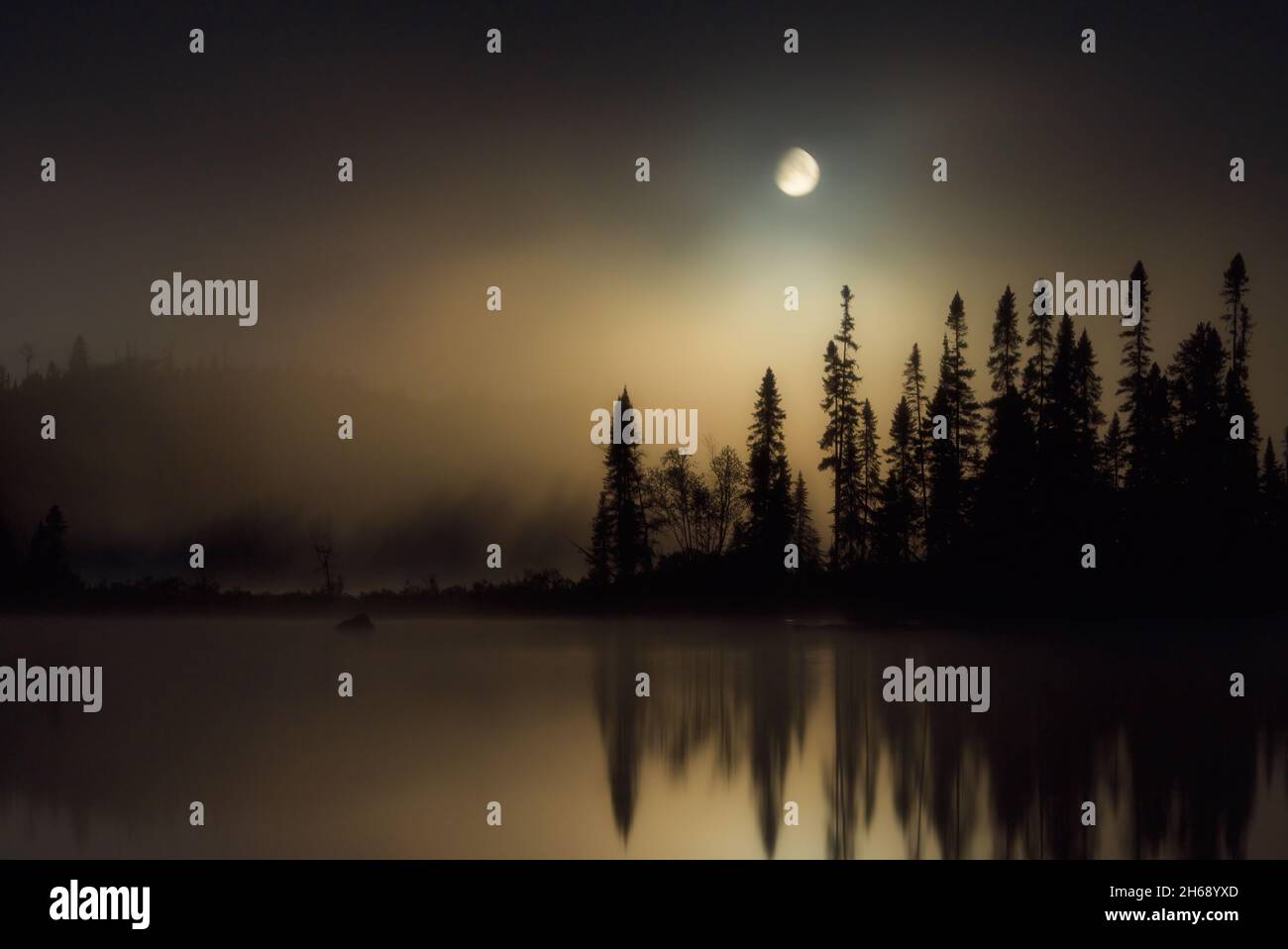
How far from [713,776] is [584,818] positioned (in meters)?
2.50

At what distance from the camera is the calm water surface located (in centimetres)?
1214

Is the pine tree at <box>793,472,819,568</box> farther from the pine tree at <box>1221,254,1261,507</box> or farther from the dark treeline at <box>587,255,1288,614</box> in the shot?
the pine tree at <box>1221,254,1261,507</box>

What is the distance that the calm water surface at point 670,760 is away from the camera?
12141 millimetres

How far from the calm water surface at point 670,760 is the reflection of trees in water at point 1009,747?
0.05 m

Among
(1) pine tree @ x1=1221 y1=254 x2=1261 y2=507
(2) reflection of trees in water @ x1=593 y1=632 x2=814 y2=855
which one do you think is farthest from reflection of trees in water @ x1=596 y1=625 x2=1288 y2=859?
(1) pine tree @ x1=1221 y1=254 x2=1261 y2=507

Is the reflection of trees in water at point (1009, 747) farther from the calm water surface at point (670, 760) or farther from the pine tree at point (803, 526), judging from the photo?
the pine tree at point (803, 526)

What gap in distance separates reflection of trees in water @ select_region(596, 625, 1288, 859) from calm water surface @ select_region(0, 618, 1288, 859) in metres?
0.05

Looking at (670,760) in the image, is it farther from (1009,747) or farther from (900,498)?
(900,498)

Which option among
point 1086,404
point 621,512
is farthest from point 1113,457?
point 621,512

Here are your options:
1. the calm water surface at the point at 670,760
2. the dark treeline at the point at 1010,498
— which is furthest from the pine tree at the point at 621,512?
the calm water surface at the point at 670,760

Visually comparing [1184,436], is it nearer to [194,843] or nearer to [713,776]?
[713,776]

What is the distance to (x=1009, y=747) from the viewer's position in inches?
607
